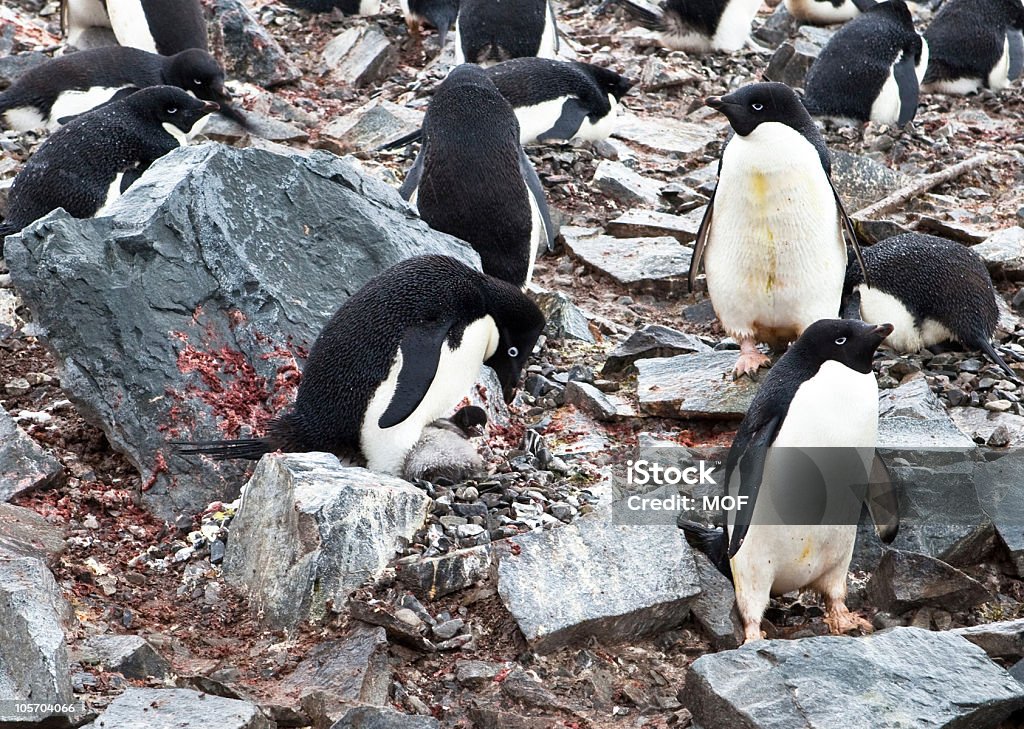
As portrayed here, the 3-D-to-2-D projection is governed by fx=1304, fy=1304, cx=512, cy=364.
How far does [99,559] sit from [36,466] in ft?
1.65

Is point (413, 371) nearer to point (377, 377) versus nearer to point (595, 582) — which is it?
point (377, 377)

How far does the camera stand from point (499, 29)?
31.4ft

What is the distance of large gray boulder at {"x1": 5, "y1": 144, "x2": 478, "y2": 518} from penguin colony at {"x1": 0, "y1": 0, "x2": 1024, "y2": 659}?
0.69ft

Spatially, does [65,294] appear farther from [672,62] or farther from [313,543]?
[672,62]

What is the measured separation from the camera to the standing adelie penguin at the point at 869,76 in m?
9.16

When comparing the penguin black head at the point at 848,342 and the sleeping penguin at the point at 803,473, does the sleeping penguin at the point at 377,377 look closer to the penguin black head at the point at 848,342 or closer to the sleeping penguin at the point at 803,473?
the sleeping penguin at the point at 803,473

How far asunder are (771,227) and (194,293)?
A: 7.27ft

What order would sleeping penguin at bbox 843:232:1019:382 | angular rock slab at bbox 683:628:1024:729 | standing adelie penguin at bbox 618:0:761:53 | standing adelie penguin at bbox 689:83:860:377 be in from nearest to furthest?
angular rock slab at bbox 683:628:1024:729, standing adelie penguin at bbox 689:83:860:377, sleeping penguin at bbox 843:232:1019:382, standing adelie penguin at bbox 618:0:761:53

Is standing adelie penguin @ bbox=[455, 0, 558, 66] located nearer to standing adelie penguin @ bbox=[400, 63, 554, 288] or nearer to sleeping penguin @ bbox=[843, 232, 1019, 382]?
standing adelie penguin @ bbox=[400, 63, 554, 288]

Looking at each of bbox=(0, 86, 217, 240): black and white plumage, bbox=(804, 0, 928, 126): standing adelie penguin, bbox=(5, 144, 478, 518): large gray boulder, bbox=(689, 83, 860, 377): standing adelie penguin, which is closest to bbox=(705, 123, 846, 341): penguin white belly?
bbox=(689, 83, 860, 377): standing adelie penguin

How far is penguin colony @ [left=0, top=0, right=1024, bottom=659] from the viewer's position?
3898 millimetres

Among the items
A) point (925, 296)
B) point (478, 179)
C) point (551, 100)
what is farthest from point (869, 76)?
point (478, 179)

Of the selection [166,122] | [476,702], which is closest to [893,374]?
[476,702]

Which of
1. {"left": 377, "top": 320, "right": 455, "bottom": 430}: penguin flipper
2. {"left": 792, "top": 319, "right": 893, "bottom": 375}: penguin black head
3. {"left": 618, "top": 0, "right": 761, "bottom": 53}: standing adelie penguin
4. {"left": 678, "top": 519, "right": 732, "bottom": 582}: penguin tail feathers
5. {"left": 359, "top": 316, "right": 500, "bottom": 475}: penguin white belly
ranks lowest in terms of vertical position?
{"left": 618, "top": 0, "right": 761, "bottom": 53}: standing adelie penguin
